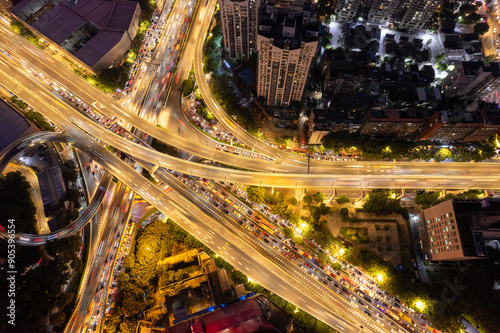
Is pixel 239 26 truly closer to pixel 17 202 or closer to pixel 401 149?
pixel 401 149

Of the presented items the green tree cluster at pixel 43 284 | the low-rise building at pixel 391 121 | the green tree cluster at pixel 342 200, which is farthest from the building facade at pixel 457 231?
the green tree cluster at pixel 43 284

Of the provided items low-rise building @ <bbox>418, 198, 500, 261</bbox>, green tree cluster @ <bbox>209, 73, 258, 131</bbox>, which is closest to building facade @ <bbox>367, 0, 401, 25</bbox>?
green tree cluster @ <bbox>209, 73, 258, 131</bbox>

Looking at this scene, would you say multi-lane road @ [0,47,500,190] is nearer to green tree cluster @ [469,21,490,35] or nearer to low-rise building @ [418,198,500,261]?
low-rise building @ [418,198,500,261]

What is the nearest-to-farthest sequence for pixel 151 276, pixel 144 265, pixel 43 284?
1. pixel 43 284
2. pixel 151 276
3. pixel 144 265

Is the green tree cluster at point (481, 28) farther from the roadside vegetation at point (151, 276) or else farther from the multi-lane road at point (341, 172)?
the roadside vegetation at point (151, 276)

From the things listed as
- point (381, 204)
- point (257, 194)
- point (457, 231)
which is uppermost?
point (257, 194)

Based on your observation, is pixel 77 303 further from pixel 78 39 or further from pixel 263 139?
pixel 78 39

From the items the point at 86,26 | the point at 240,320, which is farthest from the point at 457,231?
the point at 86,26
